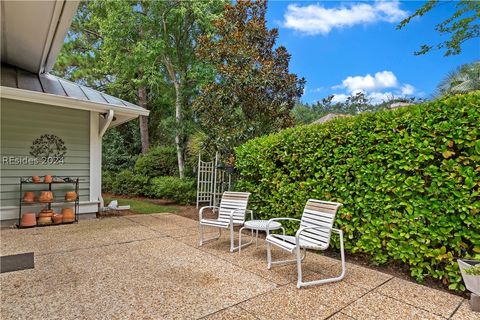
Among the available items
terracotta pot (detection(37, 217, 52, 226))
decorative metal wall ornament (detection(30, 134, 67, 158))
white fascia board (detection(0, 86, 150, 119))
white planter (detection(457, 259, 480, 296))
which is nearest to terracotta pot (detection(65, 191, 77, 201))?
terracotta pot (detection(37, 217, 52, 226))

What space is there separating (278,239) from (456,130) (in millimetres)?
2337

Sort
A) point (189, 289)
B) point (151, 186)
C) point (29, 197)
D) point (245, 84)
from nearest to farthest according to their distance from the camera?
point (189, 289) < point (29, 197) < point (245, 84) < point (151, 186)

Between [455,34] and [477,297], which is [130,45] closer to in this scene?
[455,34]

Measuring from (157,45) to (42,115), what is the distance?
5530 mm

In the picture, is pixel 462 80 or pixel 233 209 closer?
pixel 233 209

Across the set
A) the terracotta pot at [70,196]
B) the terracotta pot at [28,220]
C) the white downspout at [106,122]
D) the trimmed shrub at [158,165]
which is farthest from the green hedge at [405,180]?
the trimmed shrub at [158,165]

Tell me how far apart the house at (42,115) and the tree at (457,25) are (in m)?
8.67

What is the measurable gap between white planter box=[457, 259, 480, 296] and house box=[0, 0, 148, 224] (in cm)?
638

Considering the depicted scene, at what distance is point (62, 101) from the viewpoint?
562 centimetres

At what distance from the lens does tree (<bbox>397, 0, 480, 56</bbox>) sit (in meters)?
8.15

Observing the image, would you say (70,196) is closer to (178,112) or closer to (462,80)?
(178,112)

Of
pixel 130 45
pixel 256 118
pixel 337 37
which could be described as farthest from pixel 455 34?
pixel 130 45

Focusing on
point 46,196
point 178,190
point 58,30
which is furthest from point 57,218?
point 178,190

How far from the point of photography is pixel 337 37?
11.2 meters
